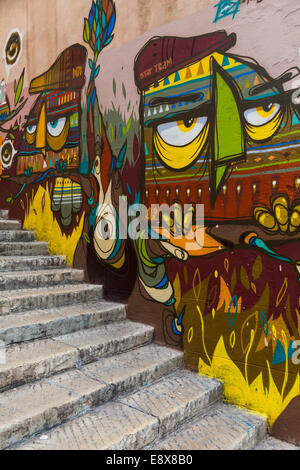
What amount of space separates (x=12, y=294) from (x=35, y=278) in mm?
394

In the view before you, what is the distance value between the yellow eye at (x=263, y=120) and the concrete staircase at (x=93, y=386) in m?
1.99

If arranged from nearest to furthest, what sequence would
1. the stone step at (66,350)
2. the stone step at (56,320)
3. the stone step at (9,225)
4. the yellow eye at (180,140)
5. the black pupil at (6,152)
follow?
the stone step at (66,350) → the stone step at (56,320) → the yellow eye at (180,140) → the stone step at (9,225) → the black pupil at (6,152)

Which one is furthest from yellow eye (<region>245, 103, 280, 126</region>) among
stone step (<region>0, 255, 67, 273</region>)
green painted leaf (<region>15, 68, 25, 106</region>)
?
green painted leaf (<region>15, 68, 25, 106</region>)

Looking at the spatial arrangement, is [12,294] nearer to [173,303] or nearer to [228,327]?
[173,303]

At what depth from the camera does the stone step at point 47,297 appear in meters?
3.21

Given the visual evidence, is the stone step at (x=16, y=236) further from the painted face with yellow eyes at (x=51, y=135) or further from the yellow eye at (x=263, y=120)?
the yellow eye at (x=263, y=120)

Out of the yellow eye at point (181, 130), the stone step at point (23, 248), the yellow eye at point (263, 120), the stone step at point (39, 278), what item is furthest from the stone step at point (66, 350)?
the yellow eye at point (263, 120)

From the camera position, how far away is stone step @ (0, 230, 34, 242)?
4.54 meters

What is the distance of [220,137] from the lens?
3.03m

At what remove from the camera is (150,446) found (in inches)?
92.7

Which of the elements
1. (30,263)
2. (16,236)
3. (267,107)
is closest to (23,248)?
(16,236)

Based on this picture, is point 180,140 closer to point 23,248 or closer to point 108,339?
point 108,339

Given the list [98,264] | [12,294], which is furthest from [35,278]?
Answer: [98,264]

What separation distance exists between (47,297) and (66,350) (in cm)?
79
